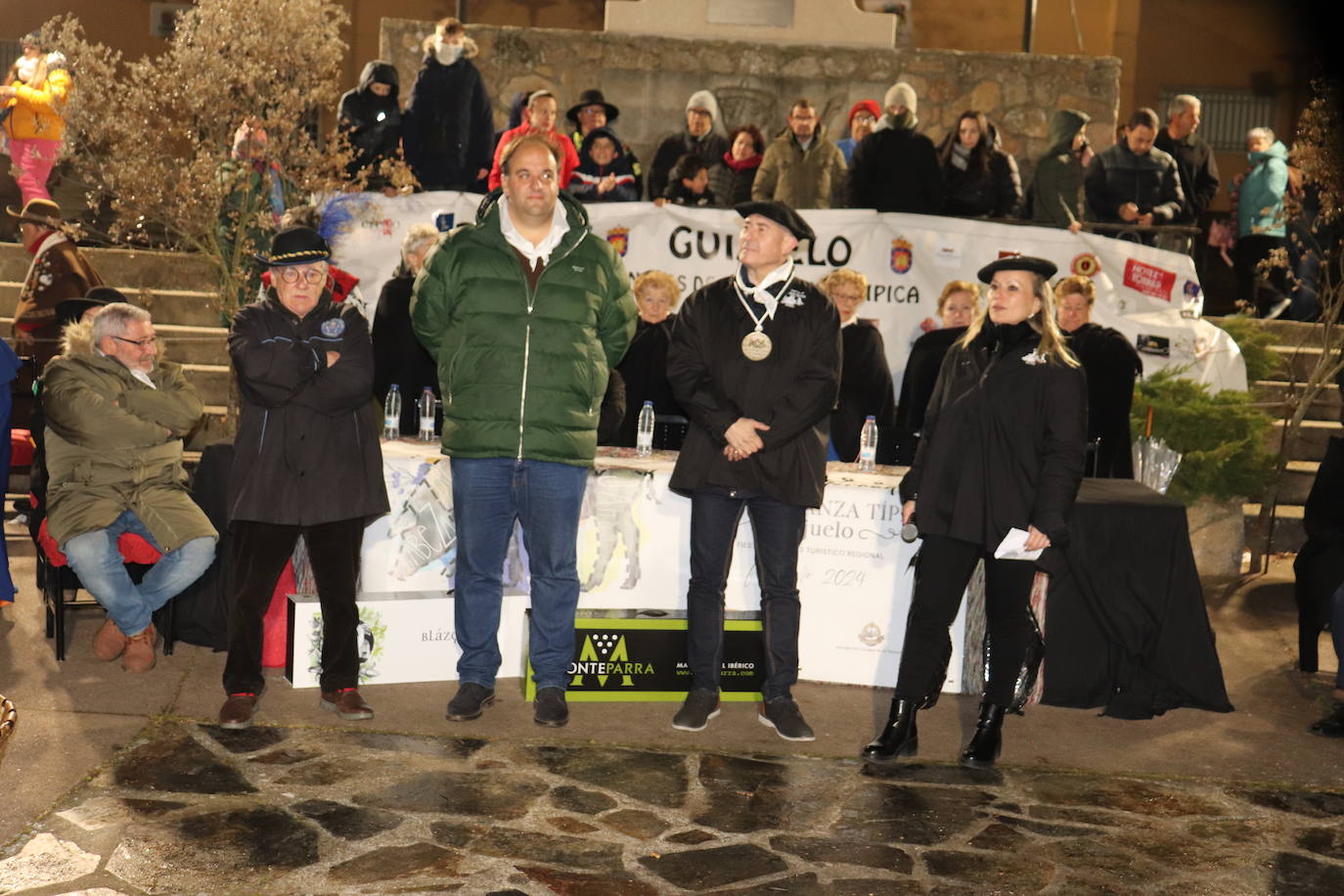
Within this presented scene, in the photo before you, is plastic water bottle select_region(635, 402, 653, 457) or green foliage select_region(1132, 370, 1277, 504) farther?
green foliage select_region(1132, 370, 1277, 504)

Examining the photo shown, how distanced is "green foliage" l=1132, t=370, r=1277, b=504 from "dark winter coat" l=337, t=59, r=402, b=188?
17.0ft

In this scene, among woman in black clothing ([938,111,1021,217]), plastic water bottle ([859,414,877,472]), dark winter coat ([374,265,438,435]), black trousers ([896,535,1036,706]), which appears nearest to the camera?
black trousers ([896,535,1036,706])

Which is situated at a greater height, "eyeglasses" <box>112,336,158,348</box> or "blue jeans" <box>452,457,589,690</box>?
"eyeglasses" <box>112,336,158,348</box>

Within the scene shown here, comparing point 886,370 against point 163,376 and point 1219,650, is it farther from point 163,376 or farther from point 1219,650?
point 163,376

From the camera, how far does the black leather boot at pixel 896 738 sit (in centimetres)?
555

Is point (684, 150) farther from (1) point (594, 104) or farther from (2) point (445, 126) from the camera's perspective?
(2) point (445, 126)

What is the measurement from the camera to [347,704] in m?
5.73

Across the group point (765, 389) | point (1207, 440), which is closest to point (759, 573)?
point (765, 389)

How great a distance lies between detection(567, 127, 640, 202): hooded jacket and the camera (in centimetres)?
1048

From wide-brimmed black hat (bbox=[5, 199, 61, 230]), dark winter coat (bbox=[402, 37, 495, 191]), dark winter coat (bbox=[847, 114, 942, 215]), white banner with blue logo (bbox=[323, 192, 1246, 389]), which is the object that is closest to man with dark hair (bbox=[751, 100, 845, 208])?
dark winter coat (bbox=[847, 114, 942, 215])

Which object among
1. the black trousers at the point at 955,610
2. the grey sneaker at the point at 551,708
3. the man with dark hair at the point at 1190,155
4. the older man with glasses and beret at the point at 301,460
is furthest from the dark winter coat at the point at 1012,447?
the man with dark hair at the point at 1190,155

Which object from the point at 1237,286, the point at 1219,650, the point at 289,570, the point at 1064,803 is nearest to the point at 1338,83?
the point at 1237,286

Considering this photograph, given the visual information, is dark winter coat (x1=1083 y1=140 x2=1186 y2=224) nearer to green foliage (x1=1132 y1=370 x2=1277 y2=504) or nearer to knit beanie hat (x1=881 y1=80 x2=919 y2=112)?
knit beanie hat (x1=881 y1=80 x2=919 y2=112)

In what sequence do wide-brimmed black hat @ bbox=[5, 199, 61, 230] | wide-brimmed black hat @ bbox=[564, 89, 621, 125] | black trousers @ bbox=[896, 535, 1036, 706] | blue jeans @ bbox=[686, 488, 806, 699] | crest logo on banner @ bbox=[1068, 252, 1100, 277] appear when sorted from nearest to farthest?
black trousers @ bbox=[896, 535, 1036, 706] < blue jeans @ bbox=[686, 488, 806, 699] < wide-brimmed black hat @ bbox=[5, 199, 61, 230] < crest logo on banner @ bbox=[1068, 252, 1100, 277] < wide-brimmed black hat @ bbox=[564, 89, 621, 125]
